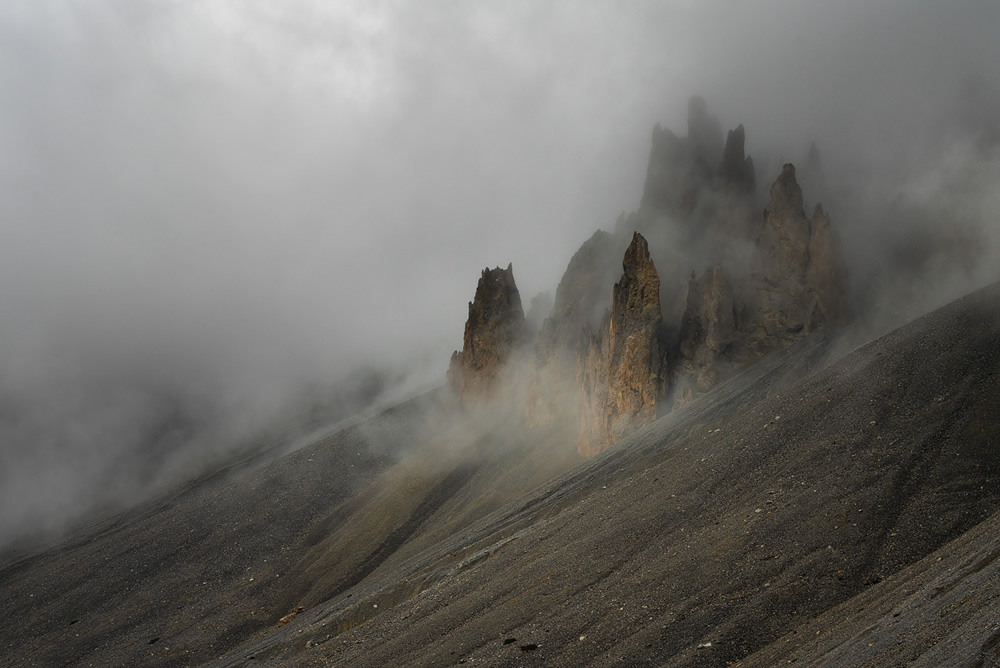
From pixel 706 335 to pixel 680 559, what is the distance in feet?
146

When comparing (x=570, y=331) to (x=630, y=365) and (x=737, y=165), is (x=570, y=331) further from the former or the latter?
(x=737, y=165)

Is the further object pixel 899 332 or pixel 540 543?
pixel 899 332

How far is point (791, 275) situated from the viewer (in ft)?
231

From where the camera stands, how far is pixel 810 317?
66500mm

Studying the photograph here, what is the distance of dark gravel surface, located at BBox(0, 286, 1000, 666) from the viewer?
20.4 meters

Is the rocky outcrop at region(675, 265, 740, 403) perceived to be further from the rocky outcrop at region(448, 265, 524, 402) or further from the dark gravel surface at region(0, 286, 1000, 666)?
the rocky outcrop at region(448, 265, 524, 402)

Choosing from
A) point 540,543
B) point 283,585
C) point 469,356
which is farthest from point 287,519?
point 540,543

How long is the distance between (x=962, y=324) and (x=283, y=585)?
56.0 meters

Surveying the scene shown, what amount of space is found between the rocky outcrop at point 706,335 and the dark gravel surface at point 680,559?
21.9 feet

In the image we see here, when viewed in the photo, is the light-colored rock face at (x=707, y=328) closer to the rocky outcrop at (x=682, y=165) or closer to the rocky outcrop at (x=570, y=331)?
the rocky outcrop at (x=570, y=331)

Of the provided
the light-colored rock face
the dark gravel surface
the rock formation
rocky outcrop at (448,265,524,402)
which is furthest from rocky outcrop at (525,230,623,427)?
the light-colored rock face

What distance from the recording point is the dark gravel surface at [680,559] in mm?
20391

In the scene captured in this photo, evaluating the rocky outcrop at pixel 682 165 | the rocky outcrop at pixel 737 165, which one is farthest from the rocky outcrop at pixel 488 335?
the rocky outcrop at pixel 737 165

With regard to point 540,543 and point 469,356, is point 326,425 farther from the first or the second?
point 540,543
